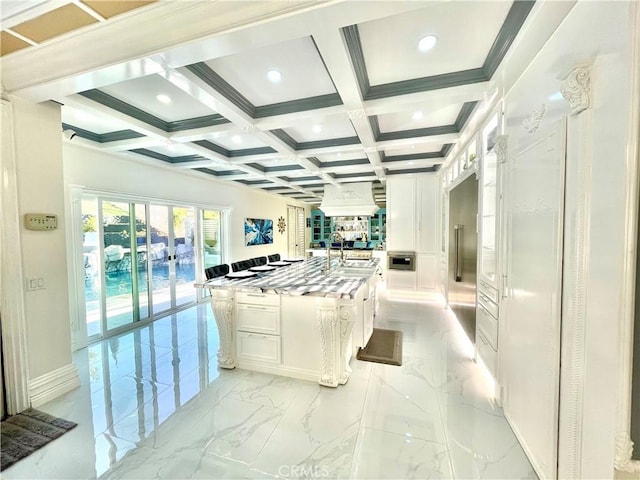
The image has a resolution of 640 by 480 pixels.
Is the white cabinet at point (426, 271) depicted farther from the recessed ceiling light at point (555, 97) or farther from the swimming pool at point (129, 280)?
the swimming pool at point (129, 280)

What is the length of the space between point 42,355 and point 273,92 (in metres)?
3.30

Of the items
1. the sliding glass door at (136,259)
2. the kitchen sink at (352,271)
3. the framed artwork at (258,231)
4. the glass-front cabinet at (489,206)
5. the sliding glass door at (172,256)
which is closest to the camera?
the glass-front cabinet at (489,206)

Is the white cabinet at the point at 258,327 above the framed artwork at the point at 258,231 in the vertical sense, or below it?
below

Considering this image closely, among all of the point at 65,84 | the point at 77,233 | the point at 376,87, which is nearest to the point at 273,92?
the point at 376,87

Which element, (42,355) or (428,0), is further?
(42,355)

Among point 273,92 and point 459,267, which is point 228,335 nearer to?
point 273,92

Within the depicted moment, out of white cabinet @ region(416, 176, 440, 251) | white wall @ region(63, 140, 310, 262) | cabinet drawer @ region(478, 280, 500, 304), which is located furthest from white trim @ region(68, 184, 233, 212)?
cabinet drawer @ region(478, 280, 500, 304)

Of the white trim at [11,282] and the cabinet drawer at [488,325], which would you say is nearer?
the white trim at [11,282]

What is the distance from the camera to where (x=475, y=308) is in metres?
2.80

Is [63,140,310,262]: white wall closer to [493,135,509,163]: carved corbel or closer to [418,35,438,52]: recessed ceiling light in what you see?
[418,35,438,52]: recessed ceiling light

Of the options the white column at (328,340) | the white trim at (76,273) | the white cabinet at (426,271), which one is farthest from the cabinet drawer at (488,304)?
the white trim at (76,273)

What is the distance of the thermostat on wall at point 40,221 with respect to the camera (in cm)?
217

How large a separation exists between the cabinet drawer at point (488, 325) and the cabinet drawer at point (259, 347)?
2047 millimetres

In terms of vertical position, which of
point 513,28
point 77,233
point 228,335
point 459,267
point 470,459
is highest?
point 513,28
